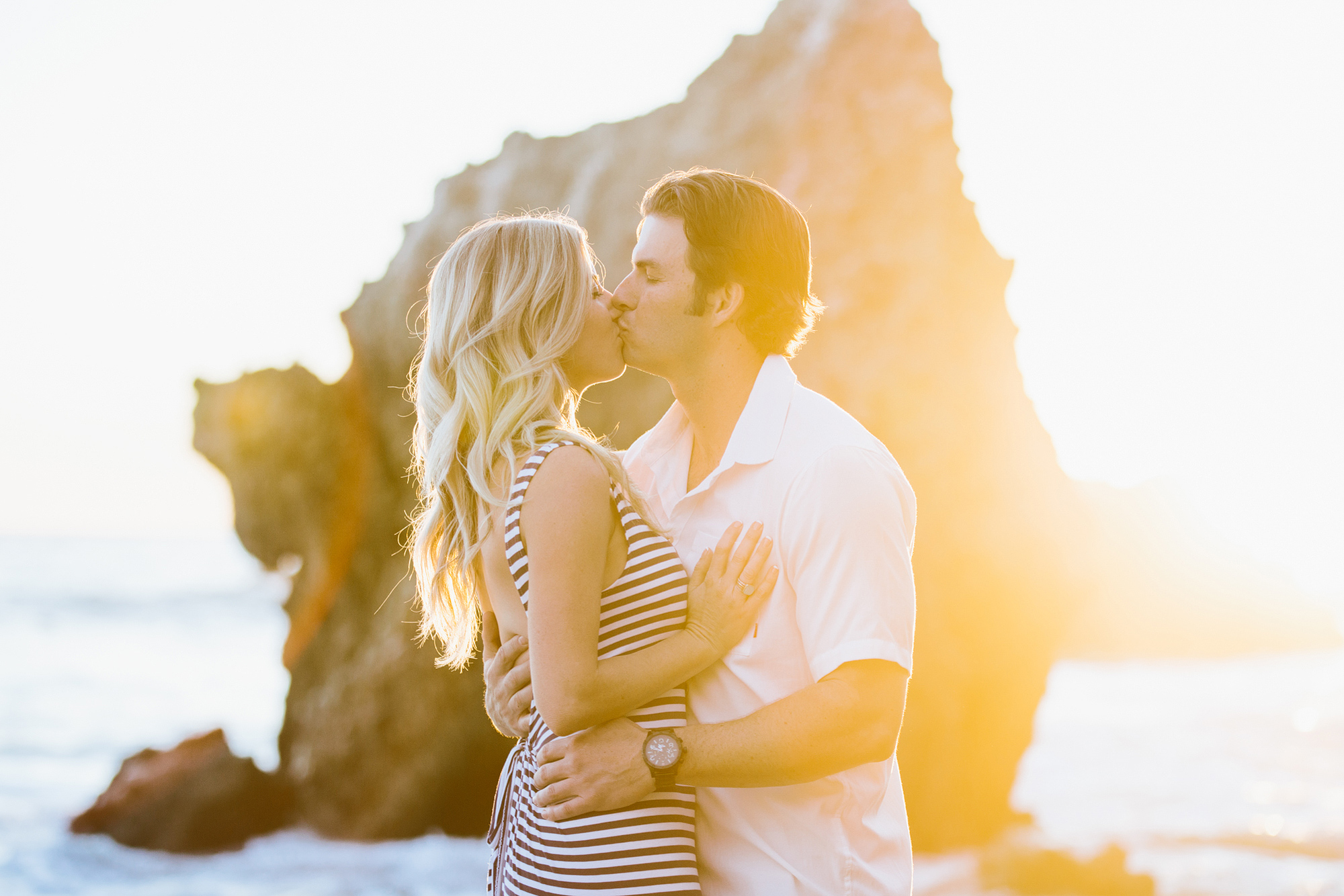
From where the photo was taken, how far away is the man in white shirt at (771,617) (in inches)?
91.8

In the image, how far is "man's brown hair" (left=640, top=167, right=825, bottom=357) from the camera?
298cm

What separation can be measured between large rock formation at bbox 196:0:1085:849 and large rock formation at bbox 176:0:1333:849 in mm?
22

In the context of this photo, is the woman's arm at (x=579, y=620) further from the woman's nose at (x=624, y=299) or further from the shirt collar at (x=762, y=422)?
the woman's nose at (x=624, y=299)

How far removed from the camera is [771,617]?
99.2 inches

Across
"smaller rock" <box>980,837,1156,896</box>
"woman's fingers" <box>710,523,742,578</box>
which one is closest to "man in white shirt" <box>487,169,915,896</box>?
"woman's fingers" <box>710,523,742,578</box>

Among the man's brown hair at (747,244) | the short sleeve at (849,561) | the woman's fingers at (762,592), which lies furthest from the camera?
the man's brown hair at (747,244)

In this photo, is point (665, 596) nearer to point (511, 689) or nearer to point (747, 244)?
point (511, 689)

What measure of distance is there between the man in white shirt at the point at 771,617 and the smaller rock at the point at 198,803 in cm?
821

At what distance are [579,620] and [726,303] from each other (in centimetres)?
123

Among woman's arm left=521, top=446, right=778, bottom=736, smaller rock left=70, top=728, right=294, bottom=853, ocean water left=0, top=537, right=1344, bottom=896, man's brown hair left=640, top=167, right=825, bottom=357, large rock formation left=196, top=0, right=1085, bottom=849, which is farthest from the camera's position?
smaller rock left=70, top=728, right=294, bottom=853

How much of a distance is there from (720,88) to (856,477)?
7677 millimetres

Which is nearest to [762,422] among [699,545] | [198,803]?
[699,545]

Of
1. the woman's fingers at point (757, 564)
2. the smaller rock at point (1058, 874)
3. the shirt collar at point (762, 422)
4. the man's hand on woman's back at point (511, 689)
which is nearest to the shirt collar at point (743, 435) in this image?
the shirt collar at point (762, 422)

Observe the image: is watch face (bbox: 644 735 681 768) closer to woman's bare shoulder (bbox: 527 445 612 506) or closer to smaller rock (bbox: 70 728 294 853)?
woman's bare shoulder (bbox: 527 445 612 506)
